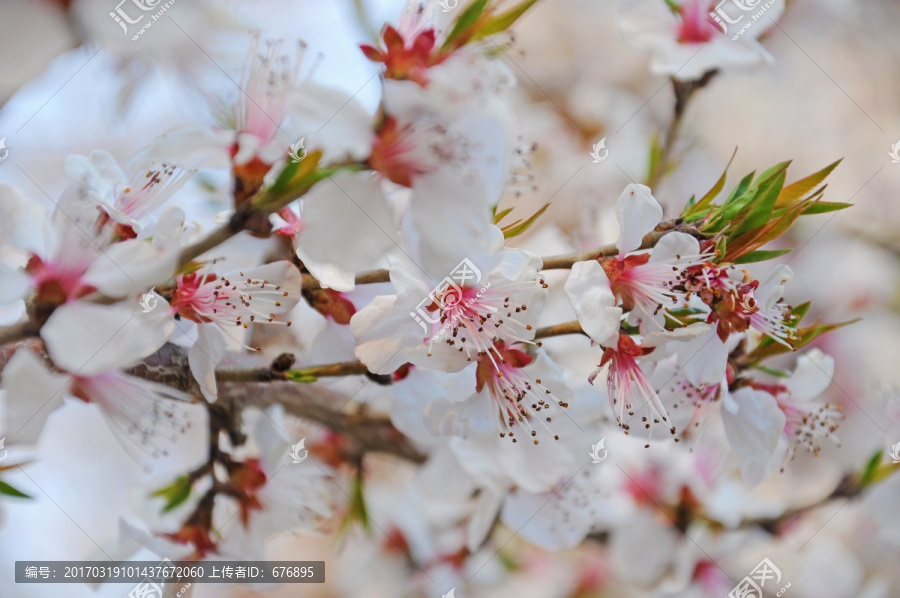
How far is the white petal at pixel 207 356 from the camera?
1.81 feet

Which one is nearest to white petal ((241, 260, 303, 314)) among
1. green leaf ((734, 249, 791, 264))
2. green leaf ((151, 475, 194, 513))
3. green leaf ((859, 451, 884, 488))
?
green leaf ((151, 475, 194, 513))

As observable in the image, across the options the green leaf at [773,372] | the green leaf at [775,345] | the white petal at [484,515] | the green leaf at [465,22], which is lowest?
the white petal at [484,515]

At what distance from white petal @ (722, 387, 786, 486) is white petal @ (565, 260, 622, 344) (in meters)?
0.19

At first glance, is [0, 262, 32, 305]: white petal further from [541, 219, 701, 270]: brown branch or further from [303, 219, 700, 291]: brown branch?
[541, 219, 701, 270]: brown branch

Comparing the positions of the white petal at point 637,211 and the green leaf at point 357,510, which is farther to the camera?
the green leaf at point 357,510

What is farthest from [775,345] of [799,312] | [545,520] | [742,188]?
[545,520]

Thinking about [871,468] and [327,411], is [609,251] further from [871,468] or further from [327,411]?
[871,468]

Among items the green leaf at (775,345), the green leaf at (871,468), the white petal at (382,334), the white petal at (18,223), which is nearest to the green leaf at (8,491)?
the white petal at (18,223)

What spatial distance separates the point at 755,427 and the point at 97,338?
1.85ft

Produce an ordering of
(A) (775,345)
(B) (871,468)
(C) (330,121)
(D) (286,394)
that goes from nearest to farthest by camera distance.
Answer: (C) (330,121) < (A) (775,345) < (D) (286,394) < (B) (871,468)

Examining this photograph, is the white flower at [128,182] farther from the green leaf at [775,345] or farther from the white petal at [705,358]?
the green leaf at [775,345]

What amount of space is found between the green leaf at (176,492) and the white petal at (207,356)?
0.71ft

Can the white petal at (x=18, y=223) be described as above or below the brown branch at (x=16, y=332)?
above

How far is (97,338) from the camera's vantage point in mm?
457
